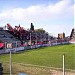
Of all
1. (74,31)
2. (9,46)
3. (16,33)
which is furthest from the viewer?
(74,31)

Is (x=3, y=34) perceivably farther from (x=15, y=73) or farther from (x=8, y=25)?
(x=15, y=73)

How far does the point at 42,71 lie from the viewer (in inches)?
737

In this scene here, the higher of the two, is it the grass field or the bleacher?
the bleacher

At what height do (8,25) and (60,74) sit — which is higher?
(8,25)

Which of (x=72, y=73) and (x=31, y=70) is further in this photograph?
(x=31, y=70)

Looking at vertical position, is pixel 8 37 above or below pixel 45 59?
above

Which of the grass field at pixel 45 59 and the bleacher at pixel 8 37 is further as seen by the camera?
the bleacher at pixel 8 37

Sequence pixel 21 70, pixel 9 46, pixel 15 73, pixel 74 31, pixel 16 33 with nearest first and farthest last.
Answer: pixel 15 73
pixel 21 70
pixel 9 46
pixel 16 33
pixel 74 31

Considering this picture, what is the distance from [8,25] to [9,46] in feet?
93.4

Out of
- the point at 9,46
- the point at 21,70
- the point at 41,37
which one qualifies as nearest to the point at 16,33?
the point at 41,37

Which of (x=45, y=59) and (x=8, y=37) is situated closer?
(x=45, y=59)

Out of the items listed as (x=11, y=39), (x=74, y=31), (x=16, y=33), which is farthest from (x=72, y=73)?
(x=74, y=31)

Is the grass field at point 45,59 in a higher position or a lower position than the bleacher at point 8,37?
lower

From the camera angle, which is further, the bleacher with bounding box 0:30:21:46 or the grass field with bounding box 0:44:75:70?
the bleacher with bounding box 0:30:21:46
